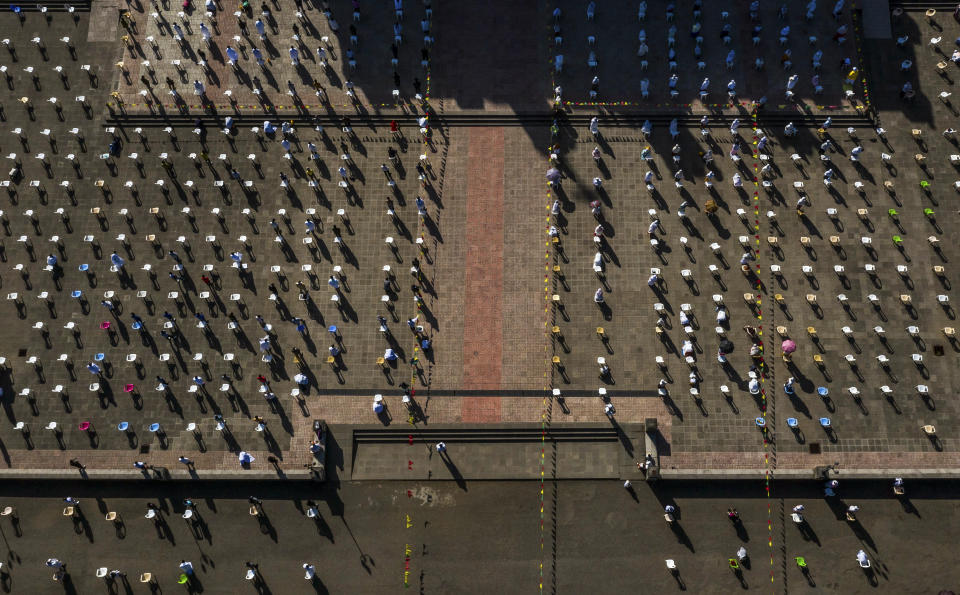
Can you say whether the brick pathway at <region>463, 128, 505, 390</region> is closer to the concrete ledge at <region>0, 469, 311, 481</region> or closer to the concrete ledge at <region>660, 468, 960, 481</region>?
the concrete ledge at <region>0, 469, 311, 481</region>

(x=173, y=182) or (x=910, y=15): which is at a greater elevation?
(x=910, y=15)

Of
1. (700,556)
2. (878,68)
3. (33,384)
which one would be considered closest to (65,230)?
(33,384)

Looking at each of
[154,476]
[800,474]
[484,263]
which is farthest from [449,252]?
[800,474]

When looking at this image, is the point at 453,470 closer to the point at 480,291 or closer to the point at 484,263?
the point at 480,291

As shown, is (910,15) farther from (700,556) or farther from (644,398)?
(700,556)

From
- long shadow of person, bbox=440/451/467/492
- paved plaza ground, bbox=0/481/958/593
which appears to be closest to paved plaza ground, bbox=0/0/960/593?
paved plaza ground, bbox=0/481/958/593

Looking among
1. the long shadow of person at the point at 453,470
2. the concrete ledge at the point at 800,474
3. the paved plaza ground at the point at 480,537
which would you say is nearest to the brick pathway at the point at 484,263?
the long shadow of person at the point at 453,470
